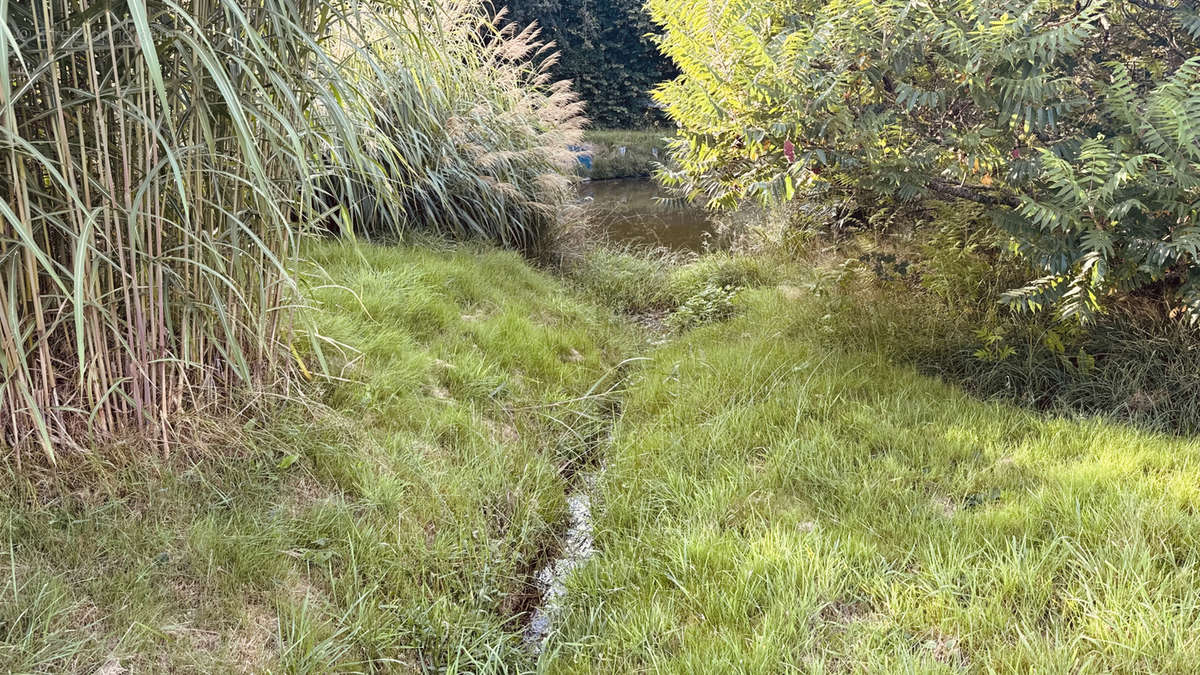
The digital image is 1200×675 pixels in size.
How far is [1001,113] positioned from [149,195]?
6.82ft

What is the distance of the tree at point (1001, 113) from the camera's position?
1.68 metres

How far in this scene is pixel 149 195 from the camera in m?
1.31

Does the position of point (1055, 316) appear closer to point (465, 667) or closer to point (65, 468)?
point (465, 667)

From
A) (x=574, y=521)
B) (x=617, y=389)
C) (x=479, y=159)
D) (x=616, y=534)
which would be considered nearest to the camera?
(x=616, y=534)

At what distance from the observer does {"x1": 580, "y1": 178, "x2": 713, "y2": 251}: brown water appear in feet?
20.0

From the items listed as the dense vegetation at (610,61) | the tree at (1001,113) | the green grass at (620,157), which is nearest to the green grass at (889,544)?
the tree at (1001,113)

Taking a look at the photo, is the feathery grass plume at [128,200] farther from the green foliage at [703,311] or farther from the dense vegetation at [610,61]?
the dense vegetation at [610,61]

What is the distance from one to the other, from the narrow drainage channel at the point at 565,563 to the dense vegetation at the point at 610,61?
14737 millimetres

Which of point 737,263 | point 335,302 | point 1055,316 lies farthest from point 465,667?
point 737,263

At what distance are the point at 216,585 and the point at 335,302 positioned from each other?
1.35 metres

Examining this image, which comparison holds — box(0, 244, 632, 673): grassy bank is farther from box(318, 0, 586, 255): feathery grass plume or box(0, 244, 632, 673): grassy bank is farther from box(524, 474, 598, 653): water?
box(318, 0, 586, 255): feathery grass plume

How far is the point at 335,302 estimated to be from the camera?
7.93 feet

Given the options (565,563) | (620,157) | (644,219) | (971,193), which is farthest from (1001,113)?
(620,157)

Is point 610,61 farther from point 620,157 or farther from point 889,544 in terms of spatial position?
point 889,544
